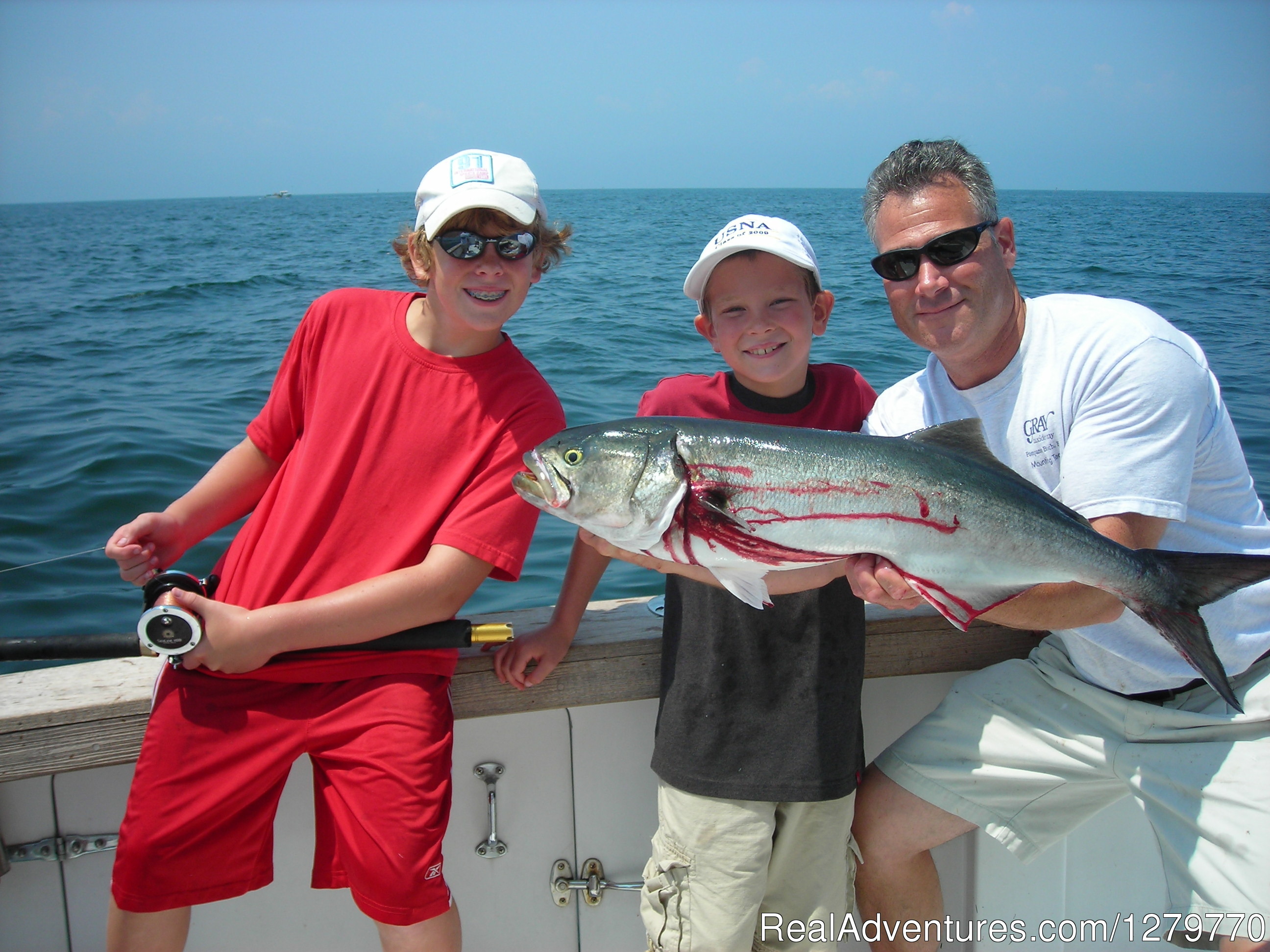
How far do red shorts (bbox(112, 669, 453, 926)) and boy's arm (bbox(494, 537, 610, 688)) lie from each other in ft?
0.76

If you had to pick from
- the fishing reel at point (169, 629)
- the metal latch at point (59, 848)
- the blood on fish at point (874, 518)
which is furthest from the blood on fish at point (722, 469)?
the metal latch at point (59, 848)

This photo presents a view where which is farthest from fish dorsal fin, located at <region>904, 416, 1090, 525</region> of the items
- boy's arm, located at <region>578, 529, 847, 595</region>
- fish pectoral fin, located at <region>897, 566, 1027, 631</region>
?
boy's arm, located at <region>578, 529, 847, 595</region>

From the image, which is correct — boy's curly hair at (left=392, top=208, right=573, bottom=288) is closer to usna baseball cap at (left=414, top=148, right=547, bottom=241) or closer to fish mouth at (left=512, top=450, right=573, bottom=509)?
usna baseball cap at (left=414, top=148, right=547, bottom=241)

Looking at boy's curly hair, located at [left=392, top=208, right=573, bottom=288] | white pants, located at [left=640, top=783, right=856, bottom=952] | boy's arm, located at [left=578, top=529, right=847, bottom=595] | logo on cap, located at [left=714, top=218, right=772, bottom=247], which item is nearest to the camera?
boy's arm, located at [left=578, top=529, right=847, bottom=595]

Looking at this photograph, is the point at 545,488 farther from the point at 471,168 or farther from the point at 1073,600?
the point at 1073,600

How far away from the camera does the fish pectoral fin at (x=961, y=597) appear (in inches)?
84.4

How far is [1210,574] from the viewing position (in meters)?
2.12

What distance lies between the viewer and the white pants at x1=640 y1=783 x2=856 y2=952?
2.45 metres

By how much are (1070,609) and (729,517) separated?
42.3 inches

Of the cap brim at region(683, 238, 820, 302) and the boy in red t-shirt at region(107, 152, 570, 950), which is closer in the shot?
the boy in red t-shirt at region(107, 152, 570, 950)

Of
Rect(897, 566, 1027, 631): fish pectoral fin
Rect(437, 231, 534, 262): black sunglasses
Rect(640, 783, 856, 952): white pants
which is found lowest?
Rect(640, 783, 856, 952): white pants

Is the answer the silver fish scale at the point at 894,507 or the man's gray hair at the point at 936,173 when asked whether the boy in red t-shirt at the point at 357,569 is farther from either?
the man's gray hair at the point at 936,173

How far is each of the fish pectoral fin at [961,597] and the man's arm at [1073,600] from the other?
0.06 m

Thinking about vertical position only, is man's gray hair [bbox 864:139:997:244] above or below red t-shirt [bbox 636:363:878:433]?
above
